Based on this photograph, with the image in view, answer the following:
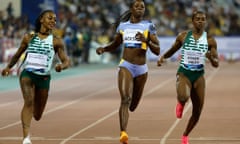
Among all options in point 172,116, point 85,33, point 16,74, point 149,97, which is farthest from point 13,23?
point 172,116

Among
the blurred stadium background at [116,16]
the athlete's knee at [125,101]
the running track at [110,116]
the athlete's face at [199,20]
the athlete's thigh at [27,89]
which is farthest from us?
the blurred stadium background at [116,16]

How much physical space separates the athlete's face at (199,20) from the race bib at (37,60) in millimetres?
2224

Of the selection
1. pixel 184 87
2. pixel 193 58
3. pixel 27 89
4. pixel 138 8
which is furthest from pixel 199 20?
pixel 27 89

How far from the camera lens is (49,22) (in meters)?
12.1

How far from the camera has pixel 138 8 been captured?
1271 cm

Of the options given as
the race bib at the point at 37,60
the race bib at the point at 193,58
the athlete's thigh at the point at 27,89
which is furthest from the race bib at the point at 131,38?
the athlete's thigh at the point at 27,89

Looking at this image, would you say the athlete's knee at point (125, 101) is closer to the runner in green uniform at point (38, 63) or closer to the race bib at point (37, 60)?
the runner in green uniform at point (38, 63)

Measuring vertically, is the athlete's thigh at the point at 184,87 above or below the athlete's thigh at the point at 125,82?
above

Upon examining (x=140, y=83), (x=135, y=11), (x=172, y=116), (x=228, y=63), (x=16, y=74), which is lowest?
(x=228, y=63)

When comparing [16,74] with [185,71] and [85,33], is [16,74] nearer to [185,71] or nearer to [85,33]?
[85,33]

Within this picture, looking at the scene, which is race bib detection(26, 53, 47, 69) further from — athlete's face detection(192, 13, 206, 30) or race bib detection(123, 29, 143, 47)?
athlete's face detection(192, 13, 206, 30)

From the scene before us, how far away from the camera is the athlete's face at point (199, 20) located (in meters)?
12.0

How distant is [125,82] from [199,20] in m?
1.53

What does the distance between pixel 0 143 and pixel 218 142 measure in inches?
132
